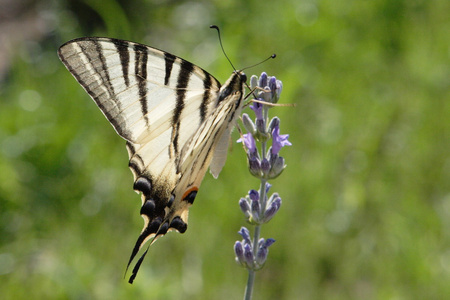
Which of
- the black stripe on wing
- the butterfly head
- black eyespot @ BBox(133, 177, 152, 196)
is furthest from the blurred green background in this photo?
the butterfly head

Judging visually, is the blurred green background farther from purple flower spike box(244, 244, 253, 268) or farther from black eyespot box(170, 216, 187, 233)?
purple flower spike box(244, 244, 253, 268)

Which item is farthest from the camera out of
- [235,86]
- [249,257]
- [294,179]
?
[294,179]

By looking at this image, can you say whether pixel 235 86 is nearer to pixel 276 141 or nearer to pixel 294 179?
pixel 276 141

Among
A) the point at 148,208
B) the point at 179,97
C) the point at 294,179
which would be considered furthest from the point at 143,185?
the point at 294,179

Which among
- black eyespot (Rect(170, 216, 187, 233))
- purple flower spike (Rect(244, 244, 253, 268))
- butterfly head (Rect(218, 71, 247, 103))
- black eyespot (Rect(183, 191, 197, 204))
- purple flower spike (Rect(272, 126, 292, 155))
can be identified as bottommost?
purple flower spike (Rect(244, 244, 253, 268))

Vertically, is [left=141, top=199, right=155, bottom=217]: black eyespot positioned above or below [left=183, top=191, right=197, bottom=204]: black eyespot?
below

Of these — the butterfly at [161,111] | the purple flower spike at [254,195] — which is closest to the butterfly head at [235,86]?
the butterfly at [161,111]

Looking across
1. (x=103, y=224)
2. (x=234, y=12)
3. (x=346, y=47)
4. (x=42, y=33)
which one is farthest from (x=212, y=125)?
(x=42, y=33)
